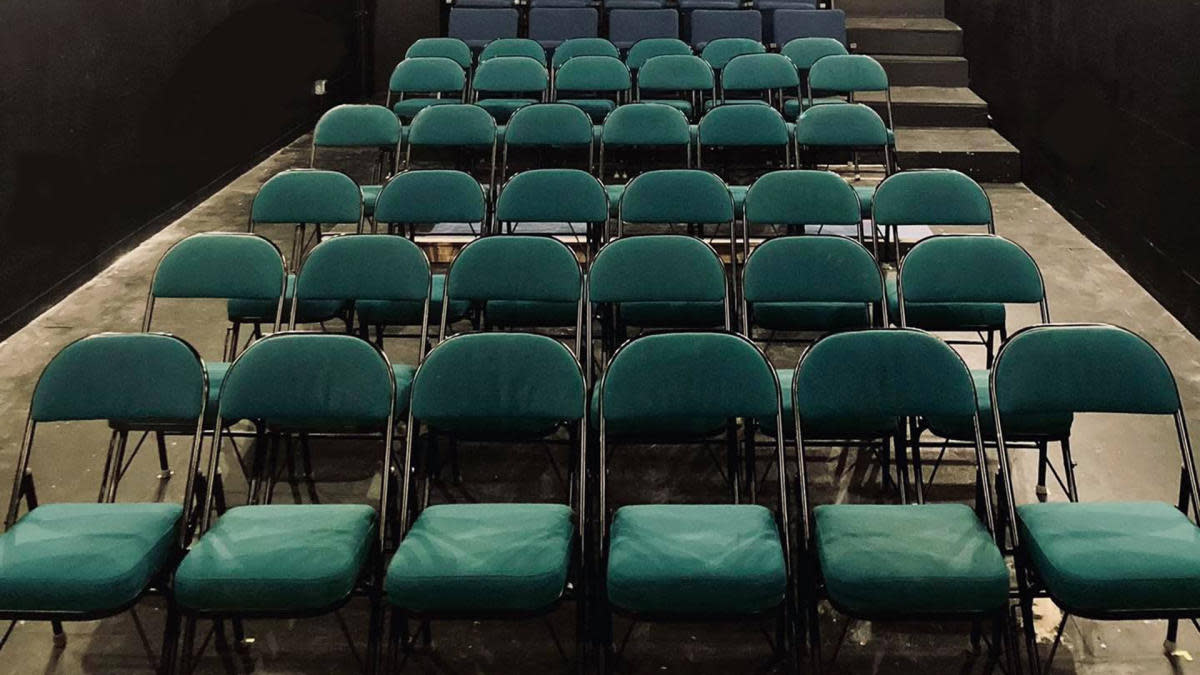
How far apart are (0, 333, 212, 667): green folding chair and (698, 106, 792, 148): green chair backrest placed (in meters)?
3.40

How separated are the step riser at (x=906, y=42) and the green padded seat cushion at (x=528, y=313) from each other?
550 centimetres

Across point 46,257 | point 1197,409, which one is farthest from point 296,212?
point 1197,409

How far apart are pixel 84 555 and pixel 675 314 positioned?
2.26 m

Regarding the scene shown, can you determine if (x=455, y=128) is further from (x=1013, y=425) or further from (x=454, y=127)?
(x=1013, y=425)

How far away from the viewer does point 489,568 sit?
7.98 feet

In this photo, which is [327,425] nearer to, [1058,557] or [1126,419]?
[1058,557]

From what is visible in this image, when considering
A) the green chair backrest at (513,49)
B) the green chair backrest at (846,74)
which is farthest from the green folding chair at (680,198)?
the green chair backrest at (513,49)

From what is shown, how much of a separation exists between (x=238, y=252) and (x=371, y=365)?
114cm

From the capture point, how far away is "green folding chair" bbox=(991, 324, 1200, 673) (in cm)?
237

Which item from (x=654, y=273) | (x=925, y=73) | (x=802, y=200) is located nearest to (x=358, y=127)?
(x=802, y=200)

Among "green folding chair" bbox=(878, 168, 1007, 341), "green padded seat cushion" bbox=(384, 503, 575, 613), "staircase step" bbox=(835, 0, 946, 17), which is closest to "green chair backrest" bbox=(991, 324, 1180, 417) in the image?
"green padded seat cushion" bbox=(384, 503, 575, 613)

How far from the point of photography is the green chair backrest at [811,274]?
367cm

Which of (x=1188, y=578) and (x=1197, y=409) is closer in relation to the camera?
(x=1188, y=578)

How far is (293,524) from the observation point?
8.68 ft
